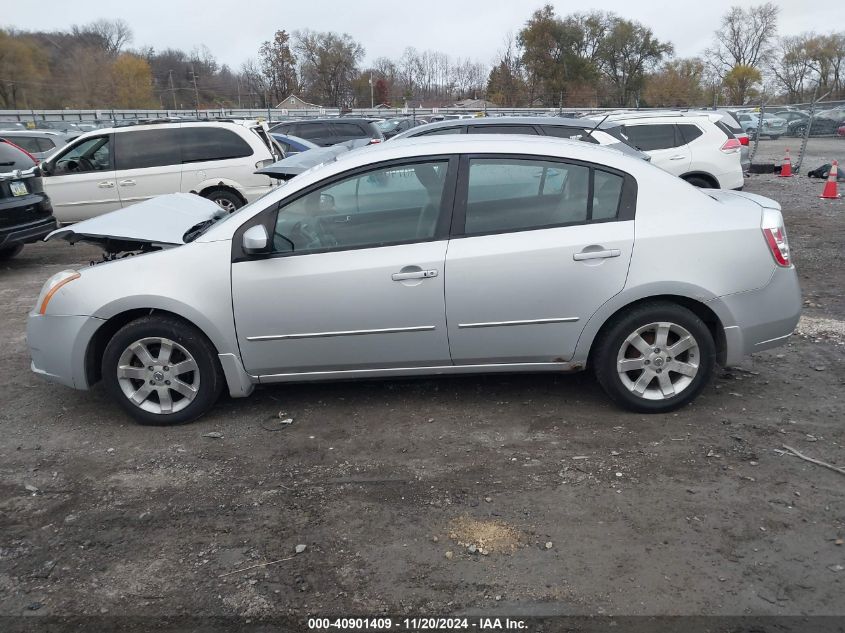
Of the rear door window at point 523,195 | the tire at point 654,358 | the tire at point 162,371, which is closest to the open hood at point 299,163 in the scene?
the rear door window at point 523,195

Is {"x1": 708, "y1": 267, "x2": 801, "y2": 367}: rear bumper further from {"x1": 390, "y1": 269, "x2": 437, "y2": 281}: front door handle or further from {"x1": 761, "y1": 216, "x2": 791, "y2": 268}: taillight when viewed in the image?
{"x1": 390, "y1": 269, "x2": 437, "y2": 281}: front door handle

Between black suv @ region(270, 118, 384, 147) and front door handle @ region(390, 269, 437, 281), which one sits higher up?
black suv @ region(270, 118, 384, 147)

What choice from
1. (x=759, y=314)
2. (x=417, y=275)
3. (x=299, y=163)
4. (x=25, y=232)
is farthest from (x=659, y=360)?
(x=25, y=232)

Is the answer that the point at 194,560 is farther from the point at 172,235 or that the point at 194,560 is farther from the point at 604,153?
the point at 604,153

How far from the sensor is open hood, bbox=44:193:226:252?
4434 mm

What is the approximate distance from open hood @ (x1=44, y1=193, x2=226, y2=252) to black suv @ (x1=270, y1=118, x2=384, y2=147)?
12627mm

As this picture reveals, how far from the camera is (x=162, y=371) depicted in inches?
171

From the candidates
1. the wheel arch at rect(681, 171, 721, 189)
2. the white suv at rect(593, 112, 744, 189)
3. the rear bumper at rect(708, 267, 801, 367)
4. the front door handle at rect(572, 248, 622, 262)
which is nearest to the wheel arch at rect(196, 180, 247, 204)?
the white suv at rect(593, 112, 744, 189)

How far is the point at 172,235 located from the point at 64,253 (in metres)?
7.03

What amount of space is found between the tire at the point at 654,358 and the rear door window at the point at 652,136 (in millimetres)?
7831

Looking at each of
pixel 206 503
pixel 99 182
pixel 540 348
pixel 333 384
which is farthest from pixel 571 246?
pixel 99 182

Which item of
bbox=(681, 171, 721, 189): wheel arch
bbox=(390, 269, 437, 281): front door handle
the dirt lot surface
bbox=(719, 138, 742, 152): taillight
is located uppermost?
bbox=(719, 138, 742, 152): taillight

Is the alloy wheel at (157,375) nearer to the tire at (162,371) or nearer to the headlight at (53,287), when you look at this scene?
the tire at (162,371)

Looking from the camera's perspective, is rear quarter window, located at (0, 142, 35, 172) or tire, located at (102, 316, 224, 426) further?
rear quarter window, located at (0, 142, 35, 172)
